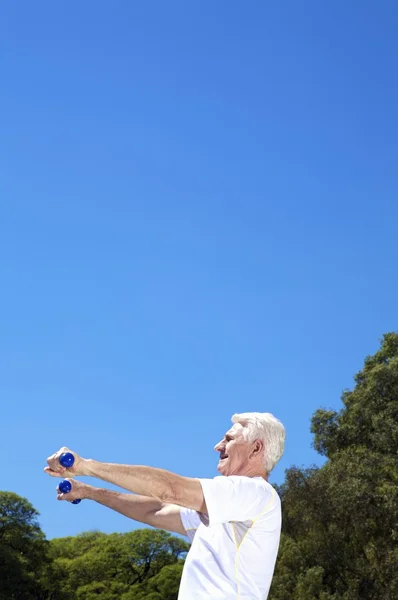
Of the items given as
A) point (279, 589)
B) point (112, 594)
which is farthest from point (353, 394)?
point (112, 594)

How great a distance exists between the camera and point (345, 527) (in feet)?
106

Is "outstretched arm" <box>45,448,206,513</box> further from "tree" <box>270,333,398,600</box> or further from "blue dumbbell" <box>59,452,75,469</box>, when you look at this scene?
"tree" <box>270,333,398,600</box>

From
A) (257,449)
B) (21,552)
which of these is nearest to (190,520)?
(257,449)

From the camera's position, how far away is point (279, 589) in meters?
31.9

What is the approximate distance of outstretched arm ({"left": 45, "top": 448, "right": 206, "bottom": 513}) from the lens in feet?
11.0

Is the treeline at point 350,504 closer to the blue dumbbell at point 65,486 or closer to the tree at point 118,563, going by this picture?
the blue dumbbell at point 65,486

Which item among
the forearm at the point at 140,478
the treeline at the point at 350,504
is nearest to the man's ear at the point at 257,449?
the forearm at the point at 140,478

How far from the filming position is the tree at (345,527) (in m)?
30.8

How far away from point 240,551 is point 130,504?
2.84 ft

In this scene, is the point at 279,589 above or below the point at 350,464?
below

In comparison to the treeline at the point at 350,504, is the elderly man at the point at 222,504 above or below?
below

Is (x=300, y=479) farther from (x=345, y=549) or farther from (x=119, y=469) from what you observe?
(x=119, y=469)

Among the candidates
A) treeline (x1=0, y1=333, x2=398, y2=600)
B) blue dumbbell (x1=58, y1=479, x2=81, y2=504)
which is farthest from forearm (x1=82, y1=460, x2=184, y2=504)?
treeline (x1=0, y1=333, x2=398, y2=600)

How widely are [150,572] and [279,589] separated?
36154 mm
